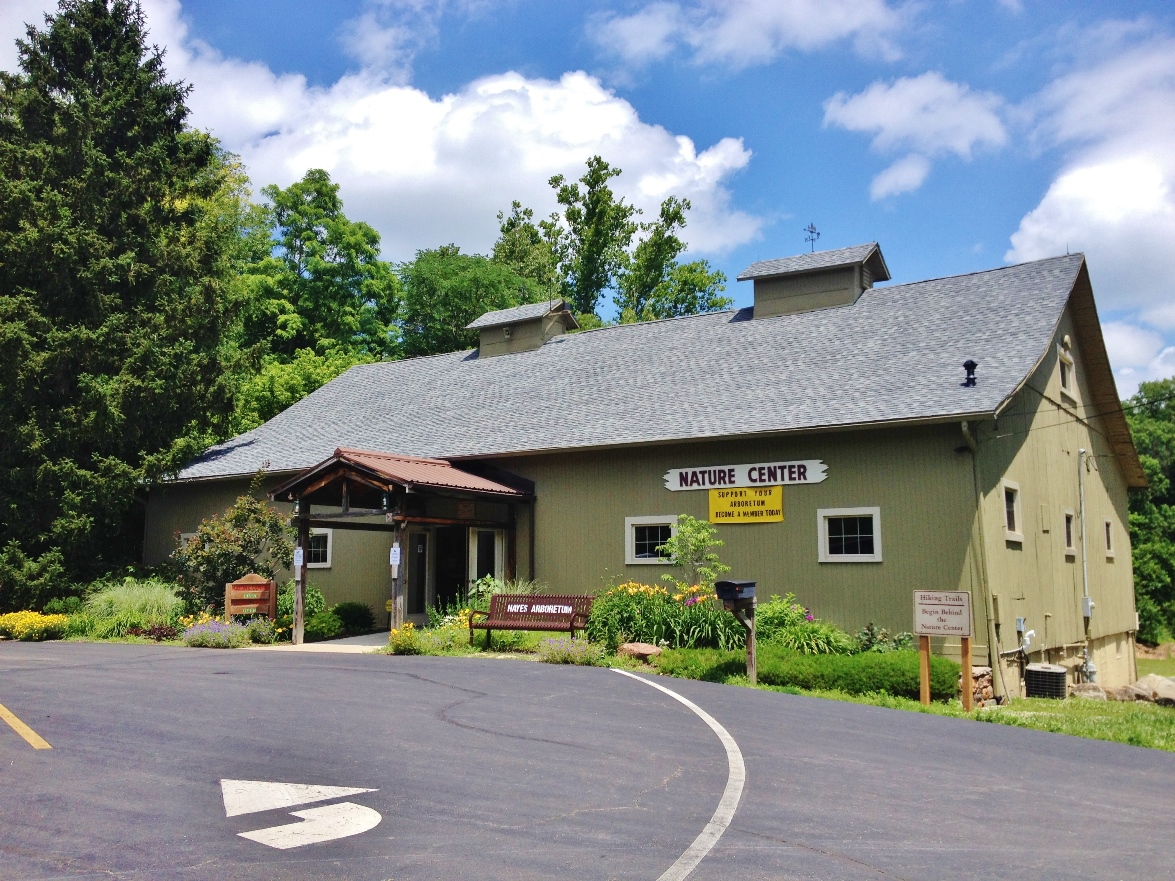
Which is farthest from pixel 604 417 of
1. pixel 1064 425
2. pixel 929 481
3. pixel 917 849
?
pixel 917 849

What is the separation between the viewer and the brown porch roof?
56.7ft

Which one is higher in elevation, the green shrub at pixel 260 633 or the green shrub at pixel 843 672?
the green shrub at pixel 260 633

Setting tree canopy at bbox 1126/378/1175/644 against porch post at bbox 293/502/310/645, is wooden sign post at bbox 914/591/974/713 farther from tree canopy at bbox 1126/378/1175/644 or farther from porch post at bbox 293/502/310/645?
tree canopy at bbox 1126/378/1175/644

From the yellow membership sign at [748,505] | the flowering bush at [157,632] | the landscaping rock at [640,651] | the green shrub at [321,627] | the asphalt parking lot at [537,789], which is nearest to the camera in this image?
the asphalt parking lot at [537,789]

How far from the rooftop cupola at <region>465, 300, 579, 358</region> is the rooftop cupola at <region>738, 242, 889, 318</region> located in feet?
20.7

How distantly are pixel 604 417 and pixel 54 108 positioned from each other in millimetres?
16827

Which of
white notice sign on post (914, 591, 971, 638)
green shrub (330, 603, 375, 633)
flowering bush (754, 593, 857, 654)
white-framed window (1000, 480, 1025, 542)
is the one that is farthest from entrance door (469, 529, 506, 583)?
white-framed window (1000, 480, 1025, 542)

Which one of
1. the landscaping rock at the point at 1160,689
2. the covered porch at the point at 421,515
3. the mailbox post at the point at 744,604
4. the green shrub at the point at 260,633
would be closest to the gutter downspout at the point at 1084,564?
the landscaping rock at the point at 1160,689

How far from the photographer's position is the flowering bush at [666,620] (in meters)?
15.1

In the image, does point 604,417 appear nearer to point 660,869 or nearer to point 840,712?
point 840,712

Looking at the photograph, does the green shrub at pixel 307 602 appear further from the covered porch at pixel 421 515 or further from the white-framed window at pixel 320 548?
the covered porch at pixel 421 515

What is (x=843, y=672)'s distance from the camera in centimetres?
1281

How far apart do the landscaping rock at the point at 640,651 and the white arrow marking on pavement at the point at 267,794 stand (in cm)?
836

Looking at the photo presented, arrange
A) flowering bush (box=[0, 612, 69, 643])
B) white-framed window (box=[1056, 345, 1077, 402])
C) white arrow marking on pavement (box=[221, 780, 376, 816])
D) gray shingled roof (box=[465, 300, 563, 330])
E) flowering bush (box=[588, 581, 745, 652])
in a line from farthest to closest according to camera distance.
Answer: gray shingled roof (box=[465, 300, 563, 330]), flowering bush (box=[0, 612, 69, 643]), white-framed window (box=[1056, 345, 1077, 402]), flowering bush (box=[588, 581, 745, 652]), white arrow marking on pavement (box=[221, 780, 376, 816])
